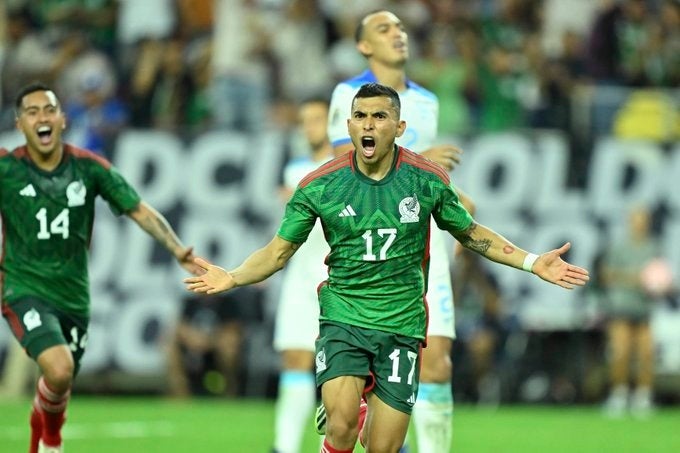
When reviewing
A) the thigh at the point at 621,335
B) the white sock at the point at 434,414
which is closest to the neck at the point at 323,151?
the white sock at the point at 434,414

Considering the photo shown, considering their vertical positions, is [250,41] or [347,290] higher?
[250,41]

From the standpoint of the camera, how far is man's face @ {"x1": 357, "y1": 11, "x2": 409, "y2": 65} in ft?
33.2

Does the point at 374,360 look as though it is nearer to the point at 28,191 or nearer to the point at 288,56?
the point at 28,191

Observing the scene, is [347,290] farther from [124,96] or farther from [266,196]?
[124,96]

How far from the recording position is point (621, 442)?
593 inches

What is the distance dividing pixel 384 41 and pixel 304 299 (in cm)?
254

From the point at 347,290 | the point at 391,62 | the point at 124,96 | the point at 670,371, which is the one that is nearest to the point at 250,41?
the point at 124,96

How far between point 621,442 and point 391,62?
6.45 meters

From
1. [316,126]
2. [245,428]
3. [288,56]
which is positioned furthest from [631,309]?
[316,126]

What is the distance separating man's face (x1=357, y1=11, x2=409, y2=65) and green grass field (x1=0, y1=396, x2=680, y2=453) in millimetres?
3379

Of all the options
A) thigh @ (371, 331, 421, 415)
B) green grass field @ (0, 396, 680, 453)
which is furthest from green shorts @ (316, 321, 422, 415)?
green grass field @ (0, 396, 680, 453)

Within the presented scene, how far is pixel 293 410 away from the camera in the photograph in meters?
11.4

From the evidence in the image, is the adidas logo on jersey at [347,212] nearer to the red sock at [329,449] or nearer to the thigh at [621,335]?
the red sock at [329,449]

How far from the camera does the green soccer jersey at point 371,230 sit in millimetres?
8344
